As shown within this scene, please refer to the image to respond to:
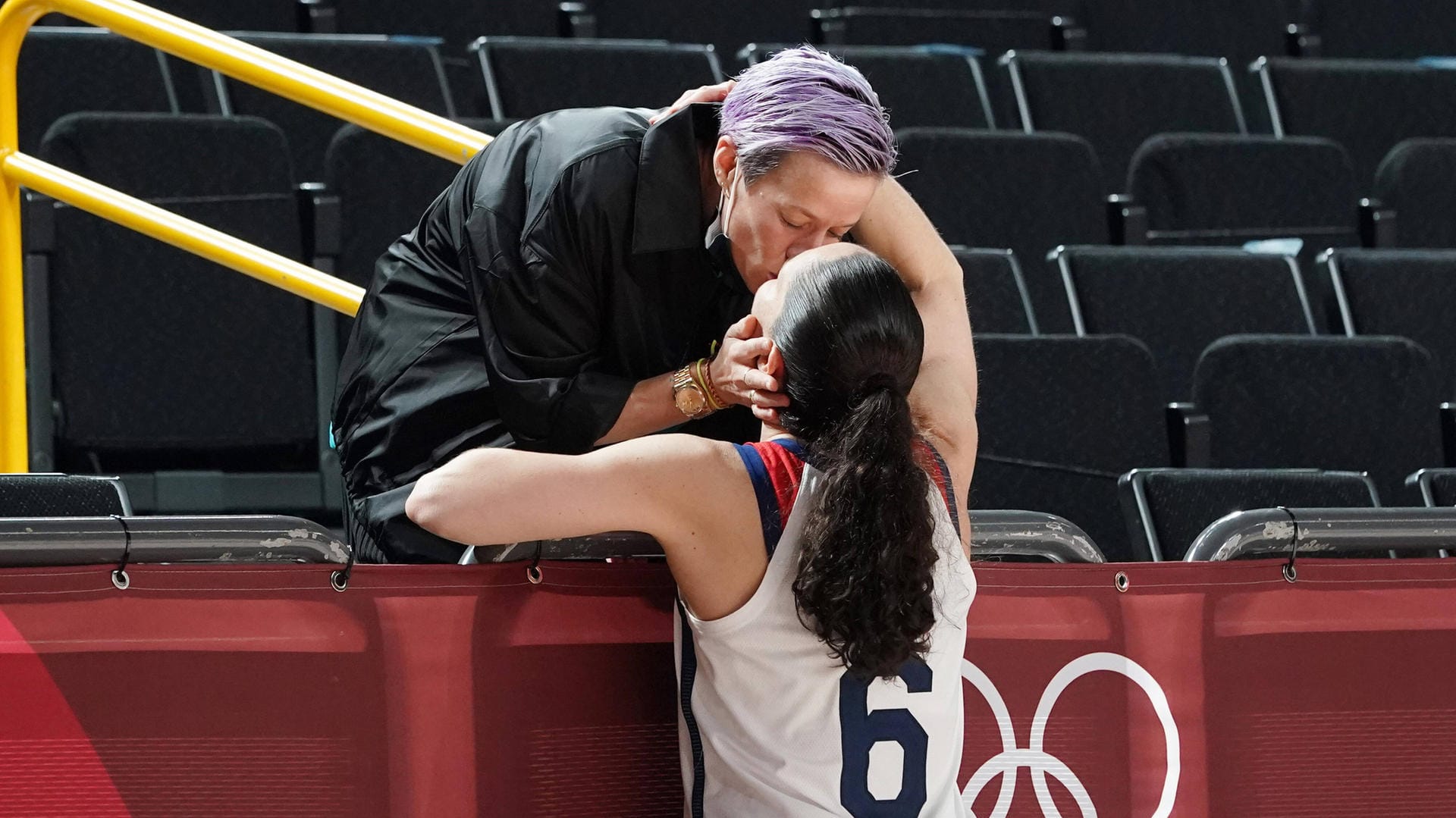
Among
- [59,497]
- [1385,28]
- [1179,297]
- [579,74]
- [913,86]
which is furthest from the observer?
[1385,28]

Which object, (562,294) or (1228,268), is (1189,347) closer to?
(1228,268)

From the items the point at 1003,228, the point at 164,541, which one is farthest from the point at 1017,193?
the point at 164,541

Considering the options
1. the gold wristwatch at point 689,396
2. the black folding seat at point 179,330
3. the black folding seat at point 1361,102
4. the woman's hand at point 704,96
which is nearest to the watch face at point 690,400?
the gold wristwatch at point 689,396

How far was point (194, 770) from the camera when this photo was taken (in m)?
1.40

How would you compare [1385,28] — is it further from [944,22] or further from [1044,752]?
[1044,752]

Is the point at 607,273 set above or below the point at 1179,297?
above

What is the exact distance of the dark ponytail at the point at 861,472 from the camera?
1356mm

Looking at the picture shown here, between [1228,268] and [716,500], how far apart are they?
2.23m

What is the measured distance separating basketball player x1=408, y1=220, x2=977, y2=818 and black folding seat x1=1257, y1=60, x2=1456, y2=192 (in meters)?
3.23

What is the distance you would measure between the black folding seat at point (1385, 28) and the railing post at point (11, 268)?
380cm

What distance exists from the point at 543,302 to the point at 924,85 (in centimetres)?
254

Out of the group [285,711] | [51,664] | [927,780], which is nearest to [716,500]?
[927,780]

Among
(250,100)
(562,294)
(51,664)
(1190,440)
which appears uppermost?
(250,100)

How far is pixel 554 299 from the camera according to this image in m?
1.65
